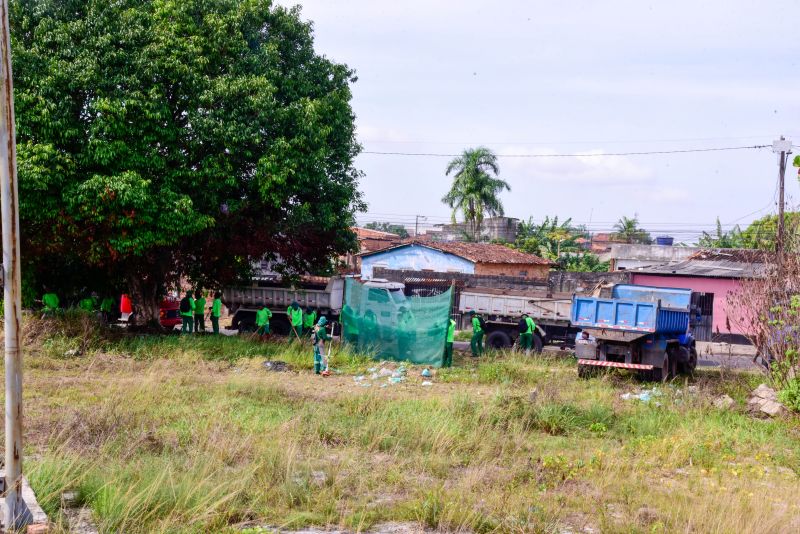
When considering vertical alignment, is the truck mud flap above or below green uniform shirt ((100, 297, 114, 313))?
below

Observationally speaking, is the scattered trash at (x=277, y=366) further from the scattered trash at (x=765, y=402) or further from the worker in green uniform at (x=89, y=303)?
the scattered trash at (x=765, y=402)

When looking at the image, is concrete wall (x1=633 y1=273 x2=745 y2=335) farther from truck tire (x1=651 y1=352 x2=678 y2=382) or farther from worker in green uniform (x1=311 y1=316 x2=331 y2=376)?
worker in green uniform (x1=311 y1=316 x2=331 y2=376)

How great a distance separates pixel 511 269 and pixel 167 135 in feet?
88.3

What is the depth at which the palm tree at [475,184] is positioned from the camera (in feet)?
163

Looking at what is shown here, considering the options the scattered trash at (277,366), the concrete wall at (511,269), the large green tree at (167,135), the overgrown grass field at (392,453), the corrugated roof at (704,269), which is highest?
the large green tree at (167,135)

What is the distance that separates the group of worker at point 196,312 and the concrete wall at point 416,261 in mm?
18610

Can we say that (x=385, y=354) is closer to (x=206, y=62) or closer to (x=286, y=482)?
(x=206, y=62)

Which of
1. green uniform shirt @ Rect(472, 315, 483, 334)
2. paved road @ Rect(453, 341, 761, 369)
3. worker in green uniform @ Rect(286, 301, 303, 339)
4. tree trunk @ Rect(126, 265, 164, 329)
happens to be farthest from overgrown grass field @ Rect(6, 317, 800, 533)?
paved road @ Rect(453, 341, 761, 369)

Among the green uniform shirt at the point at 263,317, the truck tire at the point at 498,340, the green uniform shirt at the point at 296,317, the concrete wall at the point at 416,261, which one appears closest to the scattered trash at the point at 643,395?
the truck tire at the point at 498,340

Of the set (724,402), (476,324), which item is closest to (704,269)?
(476,324)

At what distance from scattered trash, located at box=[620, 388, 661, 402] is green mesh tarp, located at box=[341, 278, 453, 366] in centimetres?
454

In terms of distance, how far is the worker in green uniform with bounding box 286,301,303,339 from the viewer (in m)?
23.0

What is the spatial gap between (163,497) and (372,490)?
7.11 ft

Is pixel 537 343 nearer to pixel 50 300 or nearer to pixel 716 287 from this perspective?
pixel 716 287
